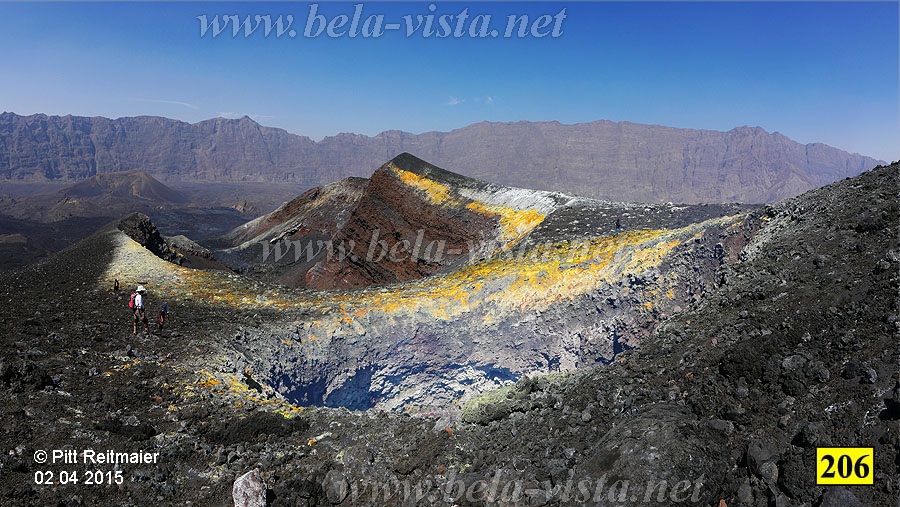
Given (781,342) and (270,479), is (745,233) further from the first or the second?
(270,479)

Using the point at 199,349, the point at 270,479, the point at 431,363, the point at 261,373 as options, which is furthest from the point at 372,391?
the point at 270,479

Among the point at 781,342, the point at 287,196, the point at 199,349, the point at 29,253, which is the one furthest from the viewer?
the point at 287,196

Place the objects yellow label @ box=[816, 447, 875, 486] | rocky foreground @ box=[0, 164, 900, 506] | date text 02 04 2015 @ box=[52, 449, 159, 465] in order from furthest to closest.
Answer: date text 02 04 2015 @ box=[52, 449, 159, 465] < rocky foreground @ box=[0, 164, 900, 506] < yellow label @ box=[816, 447, 875, 486]

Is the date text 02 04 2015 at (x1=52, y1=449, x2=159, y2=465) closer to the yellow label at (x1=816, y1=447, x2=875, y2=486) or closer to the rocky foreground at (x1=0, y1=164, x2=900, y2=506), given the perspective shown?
the rocky foreground at (x1=0, y1=164, x2=900, y2=506)

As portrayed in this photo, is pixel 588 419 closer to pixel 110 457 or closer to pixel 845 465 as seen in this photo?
pixel 845 465

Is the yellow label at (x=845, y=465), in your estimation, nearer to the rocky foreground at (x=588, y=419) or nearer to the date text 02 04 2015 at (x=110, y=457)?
the rocky foreground at (x=588, y=419)

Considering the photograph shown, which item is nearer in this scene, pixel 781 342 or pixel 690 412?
pixel 690 412

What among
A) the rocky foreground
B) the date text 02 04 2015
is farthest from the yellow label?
the date text 02 04 2015
